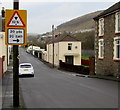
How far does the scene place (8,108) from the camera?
370 inches

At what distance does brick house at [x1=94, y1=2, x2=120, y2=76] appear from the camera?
2488 centimetres

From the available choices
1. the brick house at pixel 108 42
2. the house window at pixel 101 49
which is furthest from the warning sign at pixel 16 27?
the house window at pixel 101 49

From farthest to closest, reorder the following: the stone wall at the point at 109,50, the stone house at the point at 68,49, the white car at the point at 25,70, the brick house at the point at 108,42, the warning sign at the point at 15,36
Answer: the stone house at the point at 68,49 < the white car at the point at 25,70 < the stone wall at the point at 109,50 < the brick house at the point at 108,42 < the warning sign at the point at 15,36

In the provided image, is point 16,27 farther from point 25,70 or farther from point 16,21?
point 25,70

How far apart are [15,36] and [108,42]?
19.1 metres

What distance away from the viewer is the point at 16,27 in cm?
927

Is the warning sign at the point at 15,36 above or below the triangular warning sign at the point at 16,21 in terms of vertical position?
below

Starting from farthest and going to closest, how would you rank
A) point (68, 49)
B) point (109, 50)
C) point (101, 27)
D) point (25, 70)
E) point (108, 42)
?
point (68, 49), point (101, 27), point (25, 70), point (108, 42), point (109, 50)

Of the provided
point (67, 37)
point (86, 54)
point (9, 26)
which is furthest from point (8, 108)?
point (86, 54)

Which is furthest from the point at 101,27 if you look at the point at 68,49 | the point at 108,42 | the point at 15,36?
the point at 68,49

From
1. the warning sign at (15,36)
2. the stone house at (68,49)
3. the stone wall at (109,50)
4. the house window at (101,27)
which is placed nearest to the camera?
the warning sign at (15,36)

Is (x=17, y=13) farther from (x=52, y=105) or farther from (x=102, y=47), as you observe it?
(x=102, y=47)

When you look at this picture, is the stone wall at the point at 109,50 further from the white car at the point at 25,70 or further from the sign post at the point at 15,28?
the sign post at the point at 15,28

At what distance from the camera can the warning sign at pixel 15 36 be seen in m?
9.16
